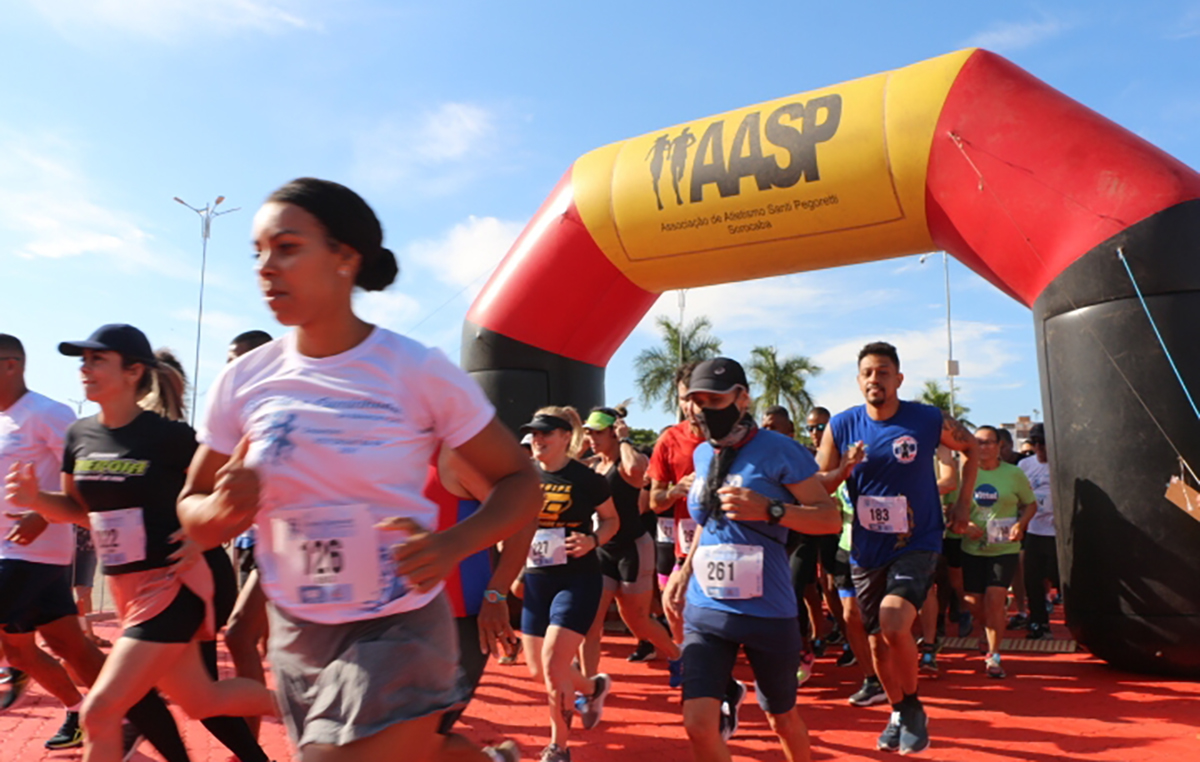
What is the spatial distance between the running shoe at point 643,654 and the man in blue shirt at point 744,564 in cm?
391

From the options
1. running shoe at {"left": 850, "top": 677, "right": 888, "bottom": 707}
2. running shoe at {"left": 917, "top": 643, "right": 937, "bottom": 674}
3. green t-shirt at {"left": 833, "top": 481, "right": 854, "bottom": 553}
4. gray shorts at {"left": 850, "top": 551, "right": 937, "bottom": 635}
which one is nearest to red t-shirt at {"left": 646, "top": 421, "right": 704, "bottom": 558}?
gray shorts at {"left": 850, "top": 551, "right": 937, "bottom": 635}

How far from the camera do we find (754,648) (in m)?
3.58

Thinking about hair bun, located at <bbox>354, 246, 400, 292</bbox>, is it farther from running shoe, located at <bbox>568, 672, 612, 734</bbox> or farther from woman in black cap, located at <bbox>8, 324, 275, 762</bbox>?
running shoe, located at <bbox>568, 672, 612, 734</bbox>

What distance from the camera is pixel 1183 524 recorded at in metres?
5.73

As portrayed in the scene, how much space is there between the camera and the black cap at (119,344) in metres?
3.53

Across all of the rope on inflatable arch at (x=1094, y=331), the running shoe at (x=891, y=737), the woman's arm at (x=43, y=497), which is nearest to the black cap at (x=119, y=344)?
the woman's arm at (x=43, y=497)

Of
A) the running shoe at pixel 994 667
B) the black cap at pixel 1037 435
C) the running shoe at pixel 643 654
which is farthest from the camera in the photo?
the black cap at pixel 1037 435

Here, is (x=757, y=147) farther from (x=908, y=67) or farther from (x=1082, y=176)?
(x=1082, y=176)

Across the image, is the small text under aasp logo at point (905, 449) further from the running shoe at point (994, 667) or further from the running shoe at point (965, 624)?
the running shoe at point (965, 624)

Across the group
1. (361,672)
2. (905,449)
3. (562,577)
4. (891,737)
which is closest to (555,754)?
(562,577)

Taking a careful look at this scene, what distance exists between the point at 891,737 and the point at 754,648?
67.2 inches

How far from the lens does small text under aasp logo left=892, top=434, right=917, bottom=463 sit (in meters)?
5.05

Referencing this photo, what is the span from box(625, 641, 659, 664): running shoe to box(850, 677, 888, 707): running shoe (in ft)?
6.59

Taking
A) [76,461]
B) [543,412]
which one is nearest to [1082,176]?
[543,412]
